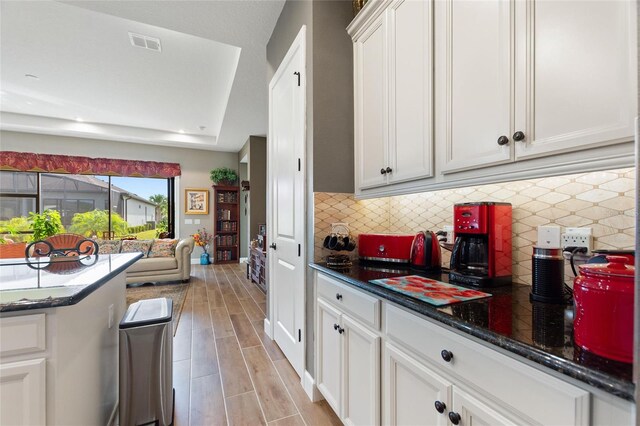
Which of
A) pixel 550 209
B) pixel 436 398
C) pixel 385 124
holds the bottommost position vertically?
pixel 436 398

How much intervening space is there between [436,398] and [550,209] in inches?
36.6

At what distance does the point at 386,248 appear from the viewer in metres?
1.77

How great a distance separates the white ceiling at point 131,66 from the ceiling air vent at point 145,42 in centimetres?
6

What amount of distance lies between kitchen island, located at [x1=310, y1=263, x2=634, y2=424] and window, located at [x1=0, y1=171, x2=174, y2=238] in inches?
273

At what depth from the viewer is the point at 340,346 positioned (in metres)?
1.53

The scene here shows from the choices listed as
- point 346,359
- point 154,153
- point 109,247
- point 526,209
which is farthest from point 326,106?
point 154,153

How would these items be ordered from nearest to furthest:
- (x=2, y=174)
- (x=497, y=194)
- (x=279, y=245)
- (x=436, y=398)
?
(x=436, y=398), (x=497, y=194), (x=279, y=245), (x=2, y=174)

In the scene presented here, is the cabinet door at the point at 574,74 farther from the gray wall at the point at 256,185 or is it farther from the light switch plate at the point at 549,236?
the gray wall at the point at 256,185

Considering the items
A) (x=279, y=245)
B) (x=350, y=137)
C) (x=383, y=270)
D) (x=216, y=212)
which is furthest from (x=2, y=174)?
(x=383, y=270)

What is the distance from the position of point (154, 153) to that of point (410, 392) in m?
7.61

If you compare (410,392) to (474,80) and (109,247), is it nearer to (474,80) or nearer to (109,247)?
(474,80)

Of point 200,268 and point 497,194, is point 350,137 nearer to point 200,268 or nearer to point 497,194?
point 497,194

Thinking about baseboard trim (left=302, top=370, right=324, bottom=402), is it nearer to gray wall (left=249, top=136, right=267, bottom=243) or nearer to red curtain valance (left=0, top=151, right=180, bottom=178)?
gray wall (left=249, top=136, right=267, bottom=243)

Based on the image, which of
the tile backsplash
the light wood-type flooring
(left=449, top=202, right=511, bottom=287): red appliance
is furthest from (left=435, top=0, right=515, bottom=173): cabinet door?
the light wood-type flooring
